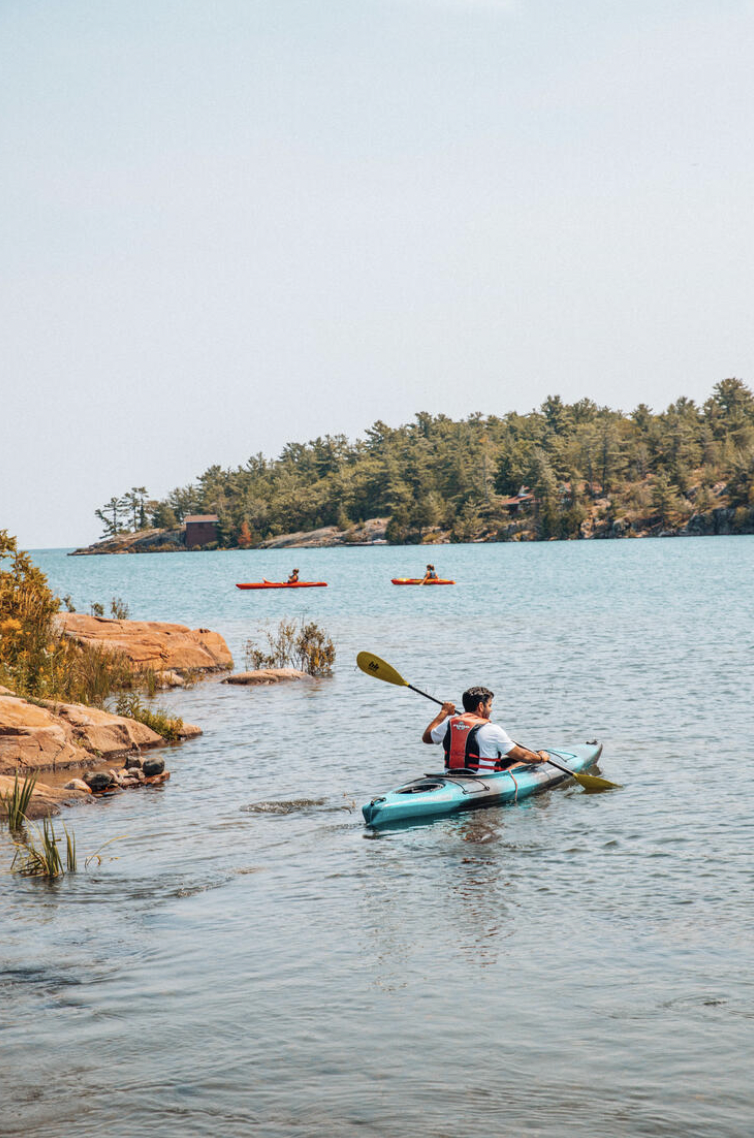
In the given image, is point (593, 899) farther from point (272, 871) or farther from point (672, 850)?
point (272, 871)

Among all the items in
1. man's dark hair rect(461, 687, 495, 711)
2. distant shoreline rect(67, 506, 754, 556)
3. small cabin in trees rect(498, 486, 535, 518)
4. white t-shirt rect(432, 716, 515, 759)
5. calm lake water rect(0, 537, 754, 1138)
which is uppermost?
small cabin in trees rect(498, 486, 535, 518)

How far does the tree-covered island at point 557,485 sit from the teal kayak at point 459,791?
5012 inches

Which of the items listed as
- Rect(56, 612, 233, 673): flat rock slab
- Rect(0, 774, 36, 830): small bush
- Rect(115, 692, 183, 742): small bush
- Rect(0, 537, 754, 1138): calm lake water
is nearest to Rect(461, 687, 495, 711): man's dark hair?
Rect(0, 537, 754, 1138): calm lake water

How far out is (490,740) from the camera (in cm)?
1420

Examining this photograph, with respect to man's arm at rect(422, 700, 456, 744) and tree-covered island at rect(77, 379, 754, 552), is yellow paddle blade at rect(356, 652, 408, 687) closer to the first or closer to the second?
man's arm at rect(422, 700, 456, 744)

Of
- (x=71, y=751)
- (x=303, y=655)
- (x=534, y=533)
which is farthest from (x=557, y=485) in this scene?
(x=71, y=751)

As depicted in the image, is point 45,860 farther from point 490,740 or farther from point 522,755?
point 522,755

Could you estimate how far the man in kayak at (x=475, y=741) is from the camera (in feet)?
46.1

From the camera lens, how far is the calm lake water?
254 inches

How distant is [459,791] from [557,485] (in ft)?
480

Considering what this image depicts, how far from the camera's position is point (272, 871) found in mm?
11312

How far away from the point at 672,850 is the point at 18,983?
6.75 meters

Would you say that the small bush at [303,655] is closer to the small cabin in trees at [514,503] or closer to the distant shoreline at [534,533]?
the distant shoreline at [534,533]

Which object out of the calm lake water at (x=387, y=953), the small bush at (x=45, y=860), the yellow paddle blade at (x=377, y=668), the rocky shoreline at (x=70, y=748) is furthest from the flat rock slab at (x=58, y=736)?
the yellow paddle blade at (x=377, y=668)
